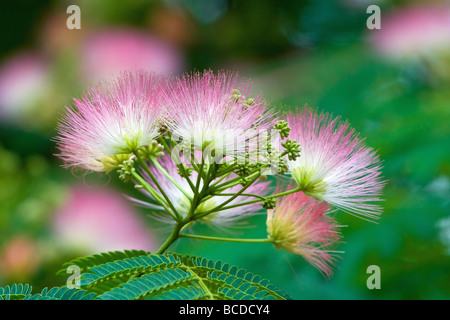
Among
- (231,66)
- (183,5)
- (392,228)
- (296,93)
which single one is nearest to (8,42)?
(183,5)

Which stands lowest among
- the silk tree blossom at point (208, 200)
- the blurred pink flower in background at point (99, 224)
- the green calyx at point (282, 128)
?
the blurred pink flower in background at point (99, 224)

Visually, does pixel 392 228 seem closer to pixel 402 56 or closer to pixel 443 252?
pixel 443 252

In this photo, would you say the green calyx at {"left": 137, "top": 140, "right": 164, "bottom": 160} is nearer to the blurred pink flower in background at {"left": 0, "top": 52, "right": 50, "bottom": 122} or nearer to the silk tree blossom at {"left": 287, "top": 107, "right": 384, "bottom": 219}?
the silk tree blossom at {"left": 287, "top": 107, "right": 384, "bottom": 219}

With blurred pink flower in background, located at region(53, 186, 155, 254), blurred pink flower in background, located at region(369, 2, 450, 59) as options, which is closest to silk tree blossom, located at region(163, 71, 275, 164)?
blurred pink flower in background, located at region(53, 186, 155, 254)

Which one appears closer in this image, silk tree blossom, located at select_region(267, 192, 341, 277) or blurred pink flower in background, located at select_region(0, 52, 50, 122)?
silk tree blossom, located at select_region(267, 192, 341, 277)

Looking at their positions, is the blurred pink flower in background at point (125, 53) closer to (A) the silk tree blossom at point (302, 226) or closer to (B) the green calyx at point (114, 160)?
(B) the green calyx at point (114, 160)

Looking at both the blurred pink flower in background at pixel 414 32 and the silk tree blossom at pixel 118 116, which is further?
the blurred pink flower in background at pixel 414 32

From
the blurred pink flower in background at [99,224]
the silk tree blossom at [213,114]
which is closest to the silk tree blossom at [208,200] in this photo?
the silk tree blossom at [213,114]
